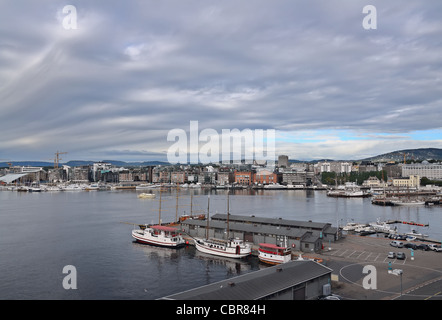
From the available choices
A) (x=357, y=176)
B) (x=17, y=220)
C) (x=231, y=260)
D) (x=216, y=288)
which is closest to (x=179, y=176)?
(x=357, y=176)

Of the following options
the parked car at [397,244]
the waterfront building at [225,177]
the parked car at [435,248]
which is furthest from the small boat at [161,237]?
the waterfront building at [225,177]

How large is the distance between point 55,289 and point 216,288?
7.45 meters

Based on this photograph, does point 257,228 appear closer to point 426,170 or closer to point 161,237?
point 161,237

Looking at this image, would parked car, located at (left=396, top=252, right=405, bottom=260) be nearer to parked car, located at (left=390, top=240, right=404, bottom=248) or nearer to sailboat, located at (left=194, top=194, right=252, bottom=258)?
parked car, located at (left=390, top=240, right=404, bottom=248)

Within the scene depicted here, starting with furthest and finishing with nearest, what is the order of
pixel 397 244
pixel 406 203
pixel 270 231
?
pixel 406 203 → pixel 270 231 → pixel 397 244

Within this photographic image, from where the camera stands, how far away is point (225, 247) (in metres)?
17.1

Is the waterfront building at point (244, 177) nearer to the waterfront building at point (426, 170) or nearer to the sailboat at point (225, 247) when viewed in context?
the waterfront building at point (426, 170)

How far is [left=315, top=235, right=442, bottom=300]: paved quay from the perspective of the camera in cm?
1045

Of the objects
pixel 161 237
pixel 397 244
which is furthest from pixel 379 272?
pixel 161 237

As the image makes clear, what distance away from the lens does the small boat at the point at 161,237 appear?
1925 cm

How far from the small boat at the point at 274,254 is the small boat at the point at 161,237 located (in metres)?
5.39

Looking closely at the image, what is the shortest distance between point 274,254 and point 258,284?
6.77 m
